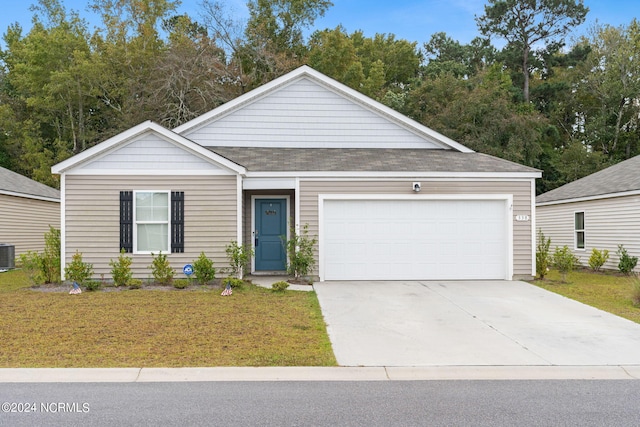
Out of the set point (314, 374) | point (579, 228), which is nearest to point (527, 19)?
point (579, 228)

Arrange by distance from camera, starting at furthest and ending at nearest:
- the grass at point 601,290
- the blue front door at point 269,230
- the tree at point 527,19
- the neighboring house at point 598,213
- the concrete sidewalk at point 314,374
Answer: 1. the tree at point 527,19
2. the neighboring house at point 598,213
3. the blue front door at point 269,230
4. the grass at point 601,290
5. the concrete sidewalk at point 314,374

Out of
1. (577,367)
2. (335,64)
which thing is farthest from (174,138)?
(335,64)

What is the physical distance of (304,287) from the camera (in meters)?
11.3

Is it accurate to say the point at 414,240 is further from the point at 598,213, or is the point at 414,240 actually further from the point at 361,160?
the point at 598,213

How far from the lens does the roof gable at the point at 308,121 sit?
1483cm

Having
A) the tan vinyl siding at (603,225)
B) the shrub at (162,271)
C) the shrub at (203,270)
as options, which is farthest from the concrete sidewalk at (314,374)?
the tan vinyl siding at (603,225)

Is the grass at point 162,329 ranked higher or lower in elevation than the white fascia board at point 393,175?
lower

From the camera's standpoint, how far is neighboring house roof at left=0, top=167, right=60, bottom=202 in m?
17.6

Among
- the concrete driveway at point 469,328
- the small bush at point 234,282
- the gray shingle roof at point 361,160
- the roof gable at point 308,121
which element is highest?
the roof gable at point 308,121

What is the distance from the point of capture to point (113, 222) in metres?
11.7

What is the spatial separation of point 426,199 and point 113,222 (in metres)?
7.28

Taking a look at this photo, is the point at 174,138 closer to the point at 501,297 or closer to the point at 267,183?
the point at 267,183

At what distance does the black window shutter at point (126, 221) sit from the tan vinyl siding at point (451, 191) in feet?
12.7

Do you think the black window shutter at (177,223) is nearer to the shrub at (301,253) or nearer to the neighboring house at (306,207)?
the neighboring house at (306,207)
